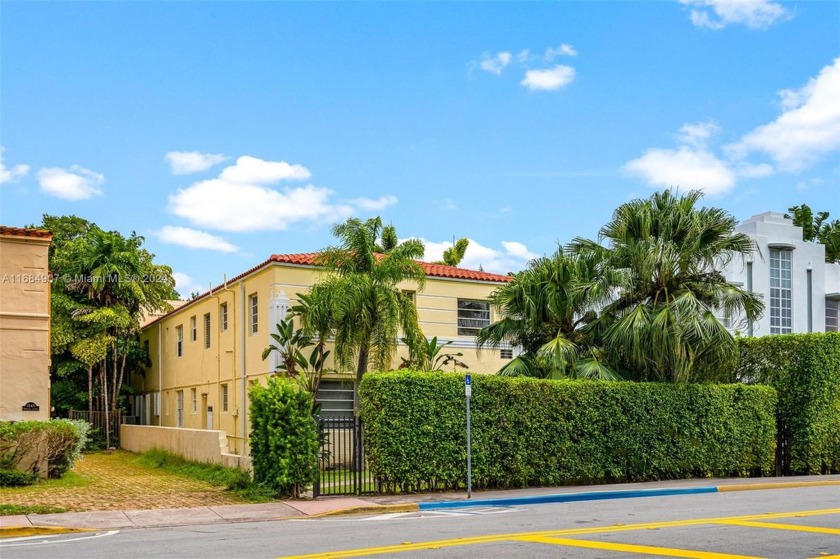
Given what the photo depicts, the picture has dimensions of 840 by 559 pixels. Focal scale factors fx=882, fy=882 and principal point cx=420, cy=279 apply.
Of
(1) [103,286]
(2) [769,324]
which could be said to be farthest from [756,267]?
(1) [103,286]

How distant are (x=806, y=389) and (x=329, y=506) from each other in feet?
48.4

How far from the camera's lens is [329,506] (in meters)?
16.8

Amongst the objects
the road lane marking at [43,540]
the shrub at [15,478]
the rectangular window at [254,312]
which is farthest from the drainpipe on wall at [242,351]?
the road lane marking at [43,540]

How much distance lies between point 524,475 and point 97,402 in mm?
24695

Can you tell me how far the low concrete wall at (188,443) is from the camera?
23670 millimetres

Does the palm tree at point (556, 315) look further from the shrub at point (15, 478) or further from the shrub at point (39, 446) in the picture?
the shrub at point (15, 478)

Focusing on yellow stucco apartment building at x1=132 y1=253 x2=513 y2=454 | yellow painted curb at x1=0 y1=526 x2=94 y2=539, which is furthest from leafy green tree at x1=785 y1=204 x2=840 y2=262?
yellow painted curb at x1=0 y1=526 x2=94 y2=539

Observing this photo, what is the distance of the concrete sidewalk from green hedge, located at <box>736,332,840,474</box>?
2.49m

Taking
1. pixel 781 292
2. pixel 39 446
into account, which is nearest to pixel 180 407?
pixel 39 446

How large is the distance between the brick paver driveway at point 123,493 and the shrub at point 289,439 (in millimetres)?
1017

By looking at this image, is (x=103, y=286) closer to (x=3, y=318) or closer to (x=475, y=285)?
(x=3, y=318)

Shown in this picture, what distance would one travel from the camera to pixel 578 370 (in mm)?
22484

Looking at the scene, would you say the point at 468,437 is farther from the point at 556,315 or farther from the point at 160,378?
the point at 160,378

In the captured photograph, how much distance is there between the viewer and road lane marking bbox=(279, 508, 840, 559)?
1058 cm
